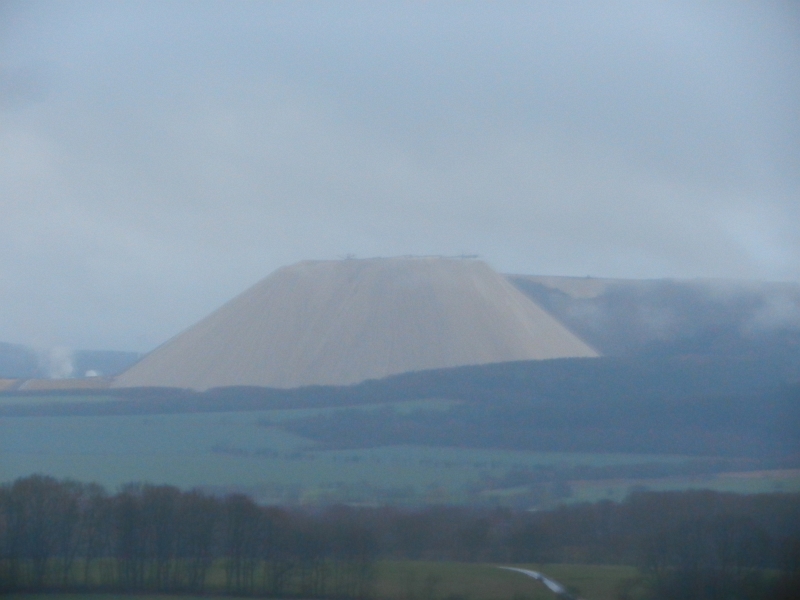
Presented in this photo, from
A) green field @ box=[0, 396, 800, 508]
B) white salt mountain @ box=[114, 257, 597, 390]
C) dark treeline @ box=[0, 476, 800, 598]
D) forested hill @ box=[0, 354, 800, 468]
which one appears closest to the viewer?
dark treeline @ box=[0, 476, 800, 598]

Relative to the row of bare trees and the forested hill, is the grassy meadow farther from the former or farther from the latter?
the forested hill

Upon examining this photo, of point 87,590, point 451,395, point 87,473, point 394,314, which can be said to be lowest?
point 87,590

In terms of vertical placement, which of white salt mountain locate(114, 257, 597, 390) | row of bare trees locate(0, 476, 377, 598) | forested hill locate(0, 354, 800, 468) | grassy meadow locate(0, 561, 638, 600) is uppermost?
white salt mountain locate(114, 257, 597, 390)

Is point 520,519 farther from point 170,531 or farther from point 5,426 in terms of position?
point 5,426

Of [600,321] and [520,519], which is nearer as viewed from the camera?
[520,519]

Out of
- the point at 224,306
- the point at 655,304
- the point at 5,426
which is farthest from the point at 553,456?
the point at 224,306

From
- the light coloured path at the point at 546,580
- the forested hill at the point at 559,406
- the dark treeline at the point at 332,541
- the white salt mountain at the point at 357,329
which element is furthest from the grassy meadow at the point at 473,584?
the white salt mountain at the point at 357,329

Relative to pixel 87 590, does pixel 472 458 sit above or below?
above

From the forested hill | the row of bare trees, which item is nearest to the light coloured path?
the row of bare trees
